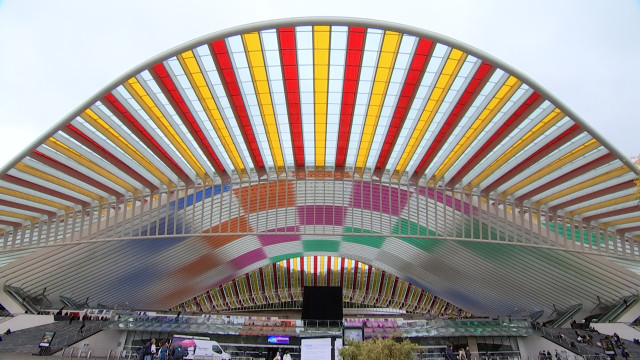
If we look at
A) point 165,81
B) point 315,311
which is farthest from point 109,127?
point 315,311

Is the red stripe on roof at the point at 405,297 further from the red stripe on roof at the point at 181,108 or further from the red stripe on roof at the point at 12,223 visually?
the red stripe on roof at the point at 12,223

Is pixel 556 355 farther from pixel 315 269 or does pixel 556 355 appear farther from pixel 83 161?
pixel 315 269

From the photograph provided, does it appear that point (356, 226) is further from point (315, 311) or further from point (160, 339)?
point (160, 339)

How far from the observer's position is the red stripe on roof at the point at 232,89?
1678 centimetres

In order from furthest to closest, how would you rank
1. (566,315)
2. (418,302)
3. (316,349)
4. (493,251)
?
1. (418,302)
2. (566,315)
3. (493,251)
4. (316,349)

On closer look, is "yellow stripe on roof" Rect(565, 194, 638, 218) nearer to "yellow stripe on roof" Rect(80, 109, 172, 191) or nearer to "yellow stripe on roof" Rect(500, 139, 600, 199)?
"yellow stripe on roof" Rect(500, 139, 600, 199)

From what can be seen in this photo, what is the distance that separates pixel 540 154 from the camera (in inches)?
921

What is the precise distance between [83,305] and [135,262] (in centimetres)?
787

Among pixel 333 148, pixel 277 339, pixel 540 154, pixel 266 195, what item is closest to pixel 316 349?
pixel 277 339

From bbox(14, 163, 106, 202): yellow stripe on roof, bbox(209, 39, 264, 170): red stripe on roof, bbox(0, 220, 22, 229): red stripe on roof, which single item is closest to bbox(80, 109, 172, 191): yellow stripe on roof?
bbox(14, 163, 106, 202): yellow stripe on roof

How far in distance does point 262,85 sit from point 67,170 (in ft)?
41.7

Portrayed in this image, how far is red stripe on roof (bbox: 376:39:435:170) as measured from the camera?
1662 cm

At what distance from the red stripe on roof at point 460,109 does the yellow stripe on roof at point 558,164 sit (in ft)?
18.0

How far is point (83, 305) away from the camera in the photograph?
147 feet
